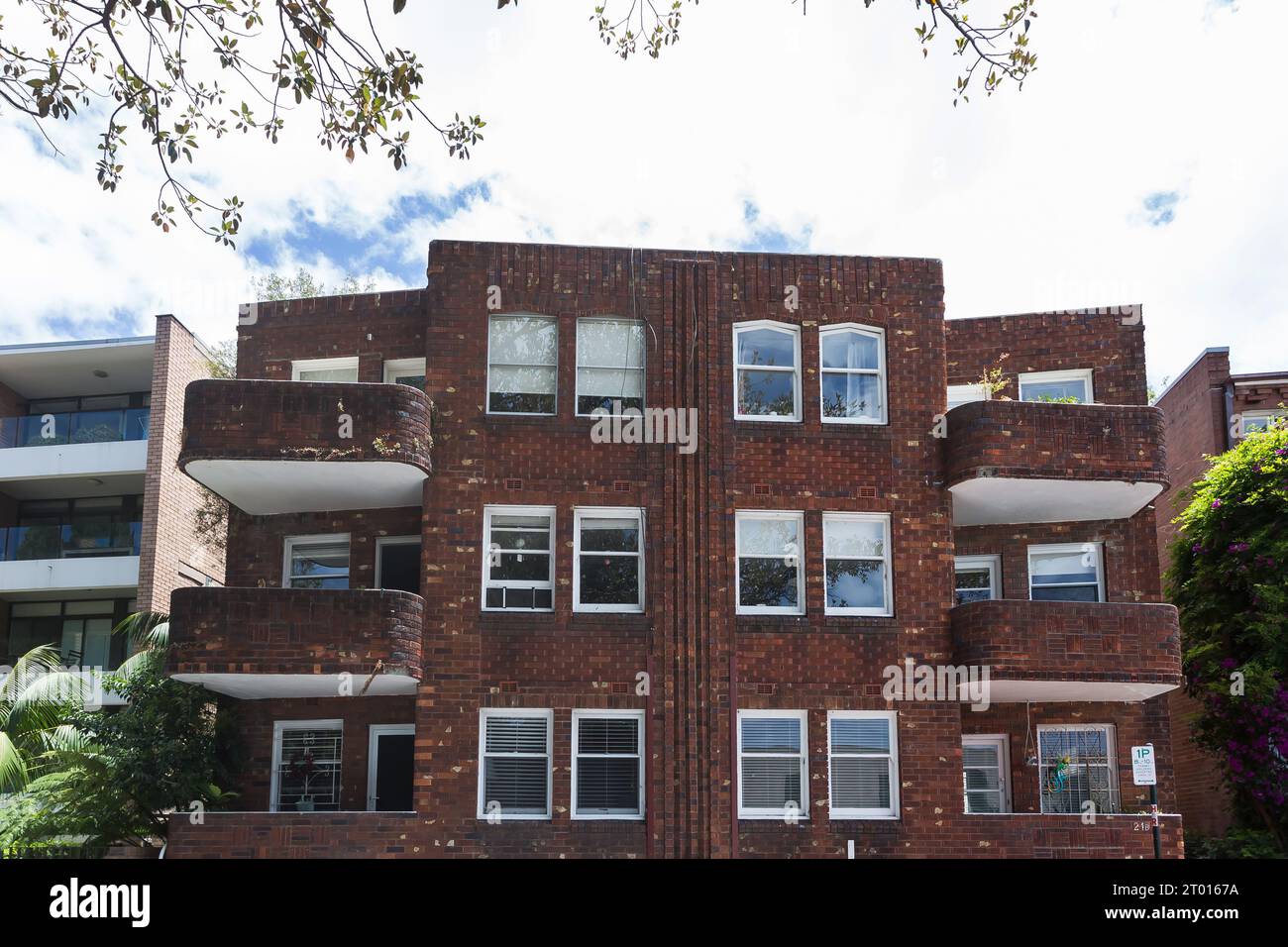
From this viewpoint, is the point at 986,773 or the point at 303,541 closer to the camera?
the point at 986,773

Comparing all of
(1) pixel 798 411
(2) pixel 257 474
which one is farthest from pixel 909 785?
(2) pixel 257 474

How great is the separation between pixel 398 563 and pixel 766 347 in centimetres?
670

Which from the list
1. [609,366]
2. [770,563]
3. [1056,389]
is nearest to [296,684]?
[609,366]

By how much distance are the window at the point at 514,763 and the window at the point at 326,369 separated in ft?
20.5

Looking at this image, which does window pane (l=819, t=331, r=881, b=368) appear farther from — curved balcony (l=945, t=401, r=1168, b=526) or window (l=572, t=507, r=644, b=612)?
window (l=572, t=507, r=644, b=612)

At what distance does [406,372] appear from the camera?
2173 centimetres

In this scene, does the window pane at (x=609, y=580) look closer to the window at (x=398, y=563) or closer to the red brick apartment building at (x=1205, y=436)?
the window at (x=398, y=563)

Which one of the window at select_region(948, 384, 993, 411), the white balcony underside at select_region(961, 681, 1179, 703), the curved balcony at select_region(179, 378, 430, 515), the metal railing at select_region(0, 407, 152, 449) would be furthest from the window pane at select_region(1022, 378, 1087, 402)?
the metal railing at select_region(0, 407, 152, 449)

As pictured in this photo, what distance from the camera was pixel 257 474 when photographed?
1947 centimetres

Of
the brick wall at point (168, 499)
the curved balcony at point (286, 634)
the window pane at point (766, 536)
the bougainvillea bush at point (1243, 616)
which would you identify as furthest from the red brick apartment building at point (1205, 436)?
the brick wall at point (168, 499)

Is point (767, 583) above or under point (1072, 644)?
above

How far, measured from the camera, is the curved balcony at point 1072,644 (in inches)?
748

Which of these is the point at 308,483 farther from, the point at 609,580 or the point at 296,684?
the point at 609,580

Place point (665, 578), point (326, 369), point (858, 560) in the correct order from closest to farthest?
point (665, 578) → point (858, 560) → point (326, 369)
